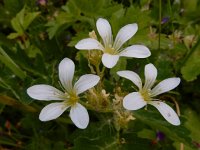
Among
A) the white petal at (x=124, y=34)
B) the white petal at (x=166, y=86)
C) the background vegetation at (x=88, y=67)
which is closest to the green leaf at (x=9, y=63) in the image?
the background vegetation at (x=88, y=67)

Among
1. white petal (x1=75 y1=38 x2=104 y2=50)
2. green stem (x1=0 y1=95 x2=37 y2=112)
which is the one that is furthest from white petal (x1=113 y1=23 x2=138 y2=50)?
green stem (x1=0 y1=95 x2=37 y2=112)

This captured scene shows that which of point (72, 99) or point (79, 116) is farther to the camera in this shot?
point (72, 99)

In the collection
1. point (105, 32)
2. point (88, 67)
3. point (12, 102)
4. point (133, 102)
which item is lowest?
point (12, 102)

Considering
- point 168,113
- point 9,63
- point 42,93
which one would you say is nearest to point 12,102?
point 9,63

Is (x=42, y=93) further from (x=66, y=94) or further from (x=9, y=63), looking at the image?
(x=9, y=63)

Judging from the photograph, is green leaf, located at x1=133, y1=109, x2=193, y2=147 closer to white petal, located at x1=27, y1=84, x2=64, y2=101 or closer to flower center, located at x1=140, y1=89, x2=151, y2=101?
flower center, located at x1=140, y1=89, x2=151, y2=101
